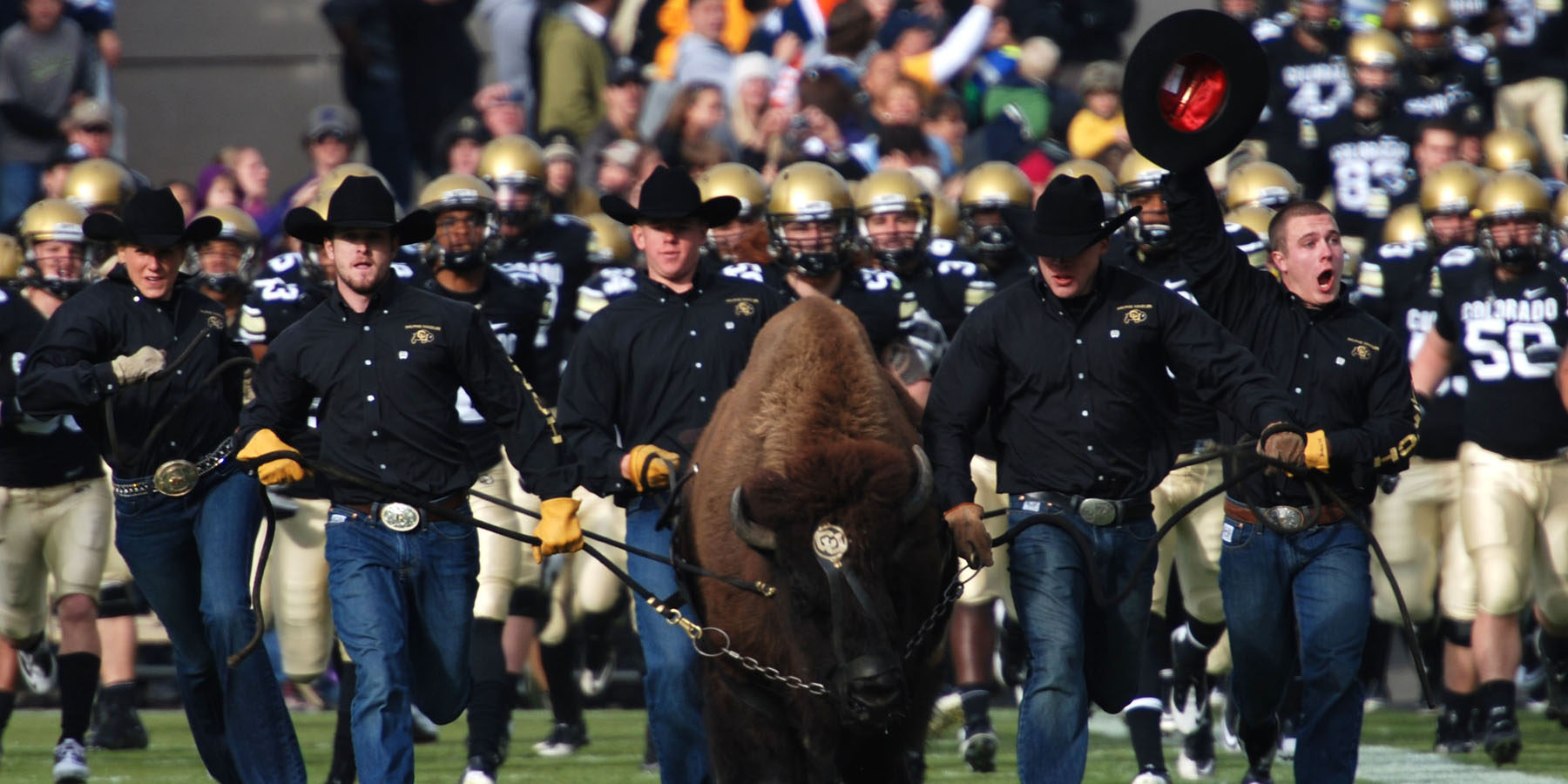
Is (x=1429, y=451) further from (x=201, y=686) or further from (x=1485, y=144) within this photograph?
(x=201, y=686)

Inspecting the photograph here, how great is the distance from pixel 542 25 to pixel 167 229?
8.61 m

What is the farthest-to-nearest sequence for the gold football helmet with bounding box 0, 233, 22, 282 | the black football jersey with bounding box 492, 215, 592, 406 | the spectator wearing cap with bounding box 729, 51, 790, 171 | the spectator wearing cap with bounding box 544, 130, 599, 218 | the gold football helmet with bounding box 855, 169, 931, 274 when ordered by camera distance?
1. the spectator wearing cap with bounding box 729, 51, 790, 171
2. the spectator wearing cap with bounding box 544, 130, 599, 218
3. the gold football helmet with bounding box 855, 169, 931, 274
4. the black football jersey with bounding box 492, 215, 592, 406
5. the gold football helmet with bounding box 0, 233, 22, 282

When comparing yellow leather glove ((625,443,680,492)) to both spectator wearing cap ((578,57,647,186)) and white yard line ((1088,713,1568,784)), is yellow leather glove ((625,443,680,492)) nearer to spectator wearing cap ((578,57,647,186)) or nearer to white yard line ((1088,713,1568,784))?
white yard line ((1088,713,1568,784))

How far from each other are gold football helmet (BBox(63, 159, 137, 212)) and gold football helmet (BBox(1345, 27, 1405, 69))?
25.0ft

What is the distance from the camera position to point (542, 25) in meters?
17.2

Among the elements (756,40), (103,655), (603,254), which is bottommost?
(103,655)

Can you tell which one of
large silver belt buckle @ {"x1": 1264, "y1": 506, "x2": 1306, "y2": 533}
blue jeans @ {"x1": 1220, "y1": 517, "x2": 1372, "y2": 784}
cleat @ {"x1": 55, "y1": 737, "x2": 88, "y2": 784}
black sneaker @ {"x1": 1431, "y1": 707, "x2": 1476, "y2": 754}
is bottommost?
black sneaker @ {"x1": 1431, "y1": 707, "x2": 1476, "y2": 754}

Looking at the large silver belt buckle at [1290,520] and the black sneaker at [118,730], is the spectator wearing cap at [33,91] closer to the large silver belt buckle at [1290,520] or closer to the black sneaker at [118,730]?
the black sneaker at [118,730]

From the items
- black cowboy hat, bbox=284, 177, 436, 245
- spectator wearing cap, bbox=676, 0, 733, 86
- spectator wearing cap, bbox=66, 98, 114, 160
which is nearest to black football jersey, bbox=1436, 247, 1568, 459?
black cowboy hat, bbox=284, 177, 436, 245

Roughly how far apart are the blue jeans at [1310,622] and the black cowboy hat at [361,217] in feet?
9.95

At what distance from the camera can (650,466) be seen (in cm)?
782

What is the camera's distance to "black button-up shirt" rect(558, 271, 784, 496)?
331 inches

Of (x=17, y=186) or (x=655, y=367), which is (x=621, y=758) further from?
(x=17, y=186)

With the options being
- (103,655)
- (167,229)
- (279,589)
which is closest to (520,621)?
(279,589)
